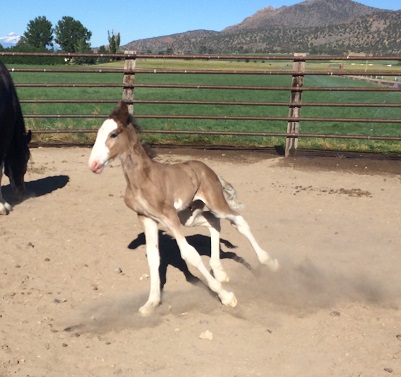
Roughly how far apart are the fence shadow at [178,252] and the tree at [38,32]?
124 meters

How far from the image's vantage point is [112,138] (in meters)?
4.30

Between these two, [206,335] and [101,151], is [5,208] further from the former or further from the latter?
[206,335]

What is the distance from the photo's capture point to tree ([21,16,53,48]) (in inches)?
4897

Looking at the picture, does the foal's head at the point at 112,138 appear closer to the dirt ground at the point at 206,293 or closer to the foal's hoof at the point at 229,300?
the dirt ground at the point at 206,293

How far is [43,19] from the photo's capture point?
124625 mm

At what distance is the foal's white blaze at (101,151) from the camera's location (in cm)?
414

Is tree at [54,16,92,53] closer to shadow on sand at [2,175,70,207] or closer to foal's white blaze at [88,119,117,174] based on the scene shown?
shadow on sand at [2,175,70,207]

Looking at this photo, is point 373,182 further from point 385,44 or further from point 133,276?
point 385,44

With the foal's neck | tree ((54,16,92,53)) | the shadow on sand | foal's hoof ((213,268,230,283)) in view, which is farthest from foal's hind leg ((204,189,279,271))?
tree ((54,16,92,53))

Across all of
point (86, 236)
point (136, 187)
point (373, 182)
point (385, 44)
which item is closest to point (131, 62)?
point (373, 182)

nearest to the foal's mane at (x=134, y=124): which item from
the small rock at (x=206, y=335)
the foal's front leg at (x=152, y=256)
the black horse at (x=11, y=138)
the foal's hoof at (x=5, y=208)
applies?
the foal's front leg at (x=152, y=256)

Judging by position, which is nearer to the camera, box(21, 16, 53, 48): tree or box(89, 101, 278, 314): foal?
box(89, 101, 278, 314): foal

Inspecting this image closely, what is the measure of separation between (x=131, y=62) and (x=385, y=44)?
18472 cm

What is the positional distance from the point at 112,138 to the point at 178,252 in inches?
81.9
